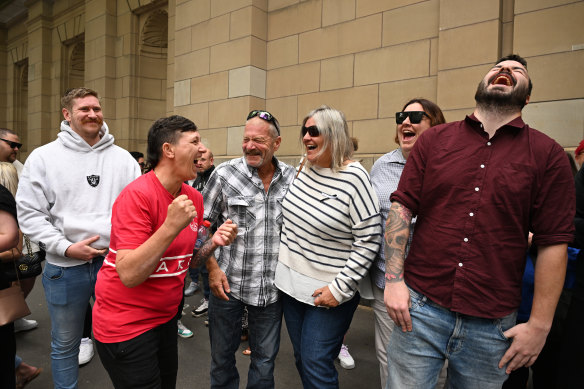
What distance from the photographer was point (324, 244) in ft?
6.92

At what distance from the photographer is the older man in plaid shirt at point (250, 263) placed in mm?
2328

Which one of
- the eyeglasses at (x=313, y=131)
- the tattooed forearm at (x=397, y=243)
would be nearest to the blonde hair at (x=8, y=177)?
the eyeglasses at (x=313, y=131)

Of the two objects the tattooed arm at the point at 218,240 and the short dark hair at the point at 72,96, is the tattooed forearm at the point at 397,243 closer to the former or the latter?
the tattooed arm at the point at 218,240

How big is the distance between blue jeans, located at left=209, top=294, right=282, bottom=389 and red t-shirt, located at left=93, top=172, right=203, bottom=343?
1.91 ft

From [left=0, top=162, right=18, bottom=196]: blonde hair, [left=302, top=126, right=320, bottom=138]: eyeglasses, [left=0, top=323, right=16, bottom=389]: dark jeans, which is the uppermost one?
[left=302, top=126, right=320, bottom=138]: eyeglasses

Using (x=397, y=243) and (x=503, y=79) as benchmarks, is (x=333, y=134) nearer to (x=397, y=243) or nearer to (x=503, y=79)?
(x=397, y=243)

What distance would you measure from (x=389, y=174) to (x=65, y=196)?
2.25 metres

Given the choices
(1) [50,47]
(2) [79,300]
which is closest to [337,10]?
(2) [79,300]

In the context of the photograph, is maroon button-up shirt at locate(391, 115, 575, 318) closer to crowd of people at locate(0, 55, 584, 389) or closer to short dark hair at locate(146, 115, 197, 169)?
crowd of people at locate(0, 55, 584, 389)

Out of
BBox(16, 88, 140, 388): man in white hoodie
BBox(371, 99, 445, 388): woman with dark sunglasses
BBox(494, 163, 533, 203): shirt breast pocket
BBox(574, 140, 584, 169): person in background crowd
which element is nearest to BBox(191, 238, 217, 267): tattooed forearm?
BBox(16, 88, 140, 388): man in white hoodie

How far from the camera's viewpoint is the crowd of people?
1529mm

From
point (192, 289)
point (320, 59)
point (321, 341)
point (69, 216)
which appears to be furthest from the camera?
point (320, 59)

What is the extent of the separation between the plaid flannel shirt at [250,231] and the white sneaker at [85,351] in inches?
85.6

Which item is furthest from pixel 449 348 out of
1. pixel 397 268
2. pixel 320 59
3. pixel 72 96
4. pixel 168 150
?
pixel 320 59
